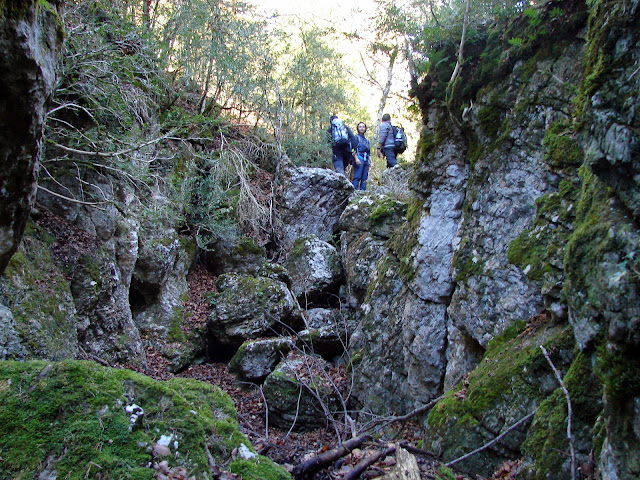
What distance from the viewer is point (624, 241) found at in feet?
8.30

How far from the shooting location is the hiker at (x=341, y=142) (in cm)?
1220

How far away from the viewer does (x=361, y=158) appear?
12758mm

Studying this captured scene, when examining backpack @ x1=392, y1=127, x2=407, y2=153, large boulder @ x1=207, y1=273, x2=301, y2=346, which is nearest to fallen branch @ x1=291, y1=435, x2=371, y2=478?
large boulder @ x1=207, y1=273, x2=301, y2=346

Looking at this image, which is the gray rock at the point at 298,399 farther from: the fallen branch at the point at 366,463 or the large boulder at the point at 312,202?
the large boulder at the point at 312,202

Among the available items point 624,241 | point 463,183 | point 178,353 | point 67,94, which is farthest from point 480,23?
point 178,353

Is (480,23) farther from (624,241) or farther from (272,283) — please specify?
(272,283)

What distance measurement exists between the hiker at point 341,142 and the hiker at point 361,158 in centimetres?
23

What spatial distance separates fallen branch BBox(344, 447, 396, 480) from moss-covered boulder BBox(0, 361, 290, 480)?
537 mm

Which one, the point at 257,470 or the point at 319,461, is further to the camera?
the point at 319,461

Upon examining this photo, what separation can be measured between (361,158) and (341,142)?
0.84 m

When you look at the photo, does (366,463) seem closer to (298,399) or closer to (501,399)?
(501,399)

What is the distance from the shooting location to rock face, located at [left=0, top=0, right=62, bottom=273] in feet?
7.77

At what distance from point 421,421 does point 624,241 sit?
3648 millimetres

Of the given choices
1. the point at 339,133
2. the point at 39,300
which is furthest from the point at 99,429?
the point at 339,133
